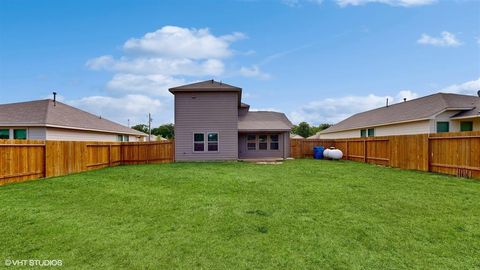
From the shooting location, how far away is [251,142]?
20.6m

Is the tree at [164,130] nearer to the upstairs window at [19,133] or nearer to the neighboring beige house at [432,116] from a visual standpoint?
the upstairs window at [19,133]

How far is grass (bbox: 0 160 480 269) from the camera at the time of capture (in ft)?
11.5

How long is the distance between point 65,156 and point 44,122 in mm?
6948

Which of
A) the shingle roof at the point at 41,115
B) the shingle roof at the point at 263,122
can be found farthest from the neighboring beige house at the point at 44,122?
the shingle roof at the point at 263,122

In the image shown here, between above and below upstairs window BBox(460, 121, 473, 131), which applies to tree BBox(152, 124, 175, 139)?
above

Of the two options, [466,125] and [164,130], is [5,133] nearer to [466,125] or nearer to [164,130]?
[466,125]

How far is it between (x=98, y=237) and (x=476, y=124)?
67.0 ft

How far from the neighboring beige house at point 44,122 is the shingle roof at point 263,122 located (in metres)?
11.9

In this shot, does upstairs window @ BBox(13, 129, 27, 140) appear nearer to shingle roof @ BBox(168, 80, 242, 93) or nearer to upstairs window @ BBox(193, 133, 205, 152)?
shingle roof @ BBox(168, 80, 242, 93)

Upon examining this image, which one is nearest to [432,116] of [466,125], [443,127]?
[443,127]

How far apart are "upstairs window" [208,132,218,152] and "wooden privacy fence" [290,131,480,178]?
9312mm

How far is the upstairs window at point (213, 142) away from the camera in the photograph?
17.6m

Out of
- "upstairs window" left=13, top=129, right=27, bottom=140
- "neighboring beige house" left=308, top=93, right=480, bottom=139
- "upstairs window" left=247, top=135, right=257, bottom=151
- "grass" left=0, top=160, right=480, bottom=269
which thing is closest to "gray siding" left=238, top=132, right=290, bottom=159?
"upstairs window" left=247, top=135, right=257, bottom=151

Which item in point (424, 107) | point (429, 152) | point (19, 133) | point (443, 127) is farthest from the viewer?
point (424, 107)
